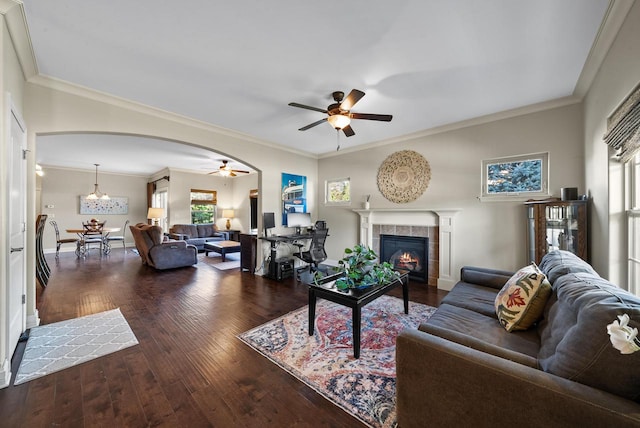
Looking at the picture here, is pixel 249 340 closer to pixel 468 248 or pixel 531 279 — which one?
pixel 531 279

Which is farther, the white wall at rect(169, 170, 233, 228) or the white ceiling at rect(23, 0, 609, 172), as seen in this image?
the white wall at rect(169, 170, 233, 228)

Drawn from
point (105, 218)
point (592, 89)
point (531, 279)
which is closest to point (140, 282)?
point (531, 279)

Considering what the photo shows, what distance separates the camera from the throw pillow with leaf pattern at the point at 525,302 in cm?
169

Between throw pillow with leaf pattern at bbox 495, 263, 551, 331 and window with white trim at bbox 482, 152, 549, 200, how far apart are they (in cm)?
222

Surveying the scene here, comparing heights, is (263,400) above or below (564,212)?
below

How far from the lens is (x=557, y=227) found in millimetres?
2912

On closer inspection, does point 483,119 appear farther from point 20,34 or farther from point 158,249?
point 158,249

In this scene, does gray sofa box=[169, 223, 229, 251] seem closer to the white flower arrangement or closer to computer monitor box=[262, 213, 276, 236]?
computer monitor box=[262, 213, 276, 236]

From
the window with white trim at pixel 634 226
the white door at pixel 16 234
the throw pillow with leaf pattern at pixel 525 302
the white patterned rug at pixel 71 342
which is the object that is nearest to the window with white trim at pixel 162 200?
the white patterned rug at pixel 71 342

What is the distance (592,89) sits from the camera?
2.66m

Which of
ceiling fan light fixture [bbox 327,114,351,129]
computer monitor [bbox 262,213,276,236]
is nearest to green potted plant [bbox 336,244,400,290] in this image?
ceiling fan light fixture [bbox 327,114,351,129]

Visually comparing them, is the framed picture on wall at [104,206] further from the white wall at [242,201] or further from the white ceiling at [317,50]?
the white ceiling at [317,50]

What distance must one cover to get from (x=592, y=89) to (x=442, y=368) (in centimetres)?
348

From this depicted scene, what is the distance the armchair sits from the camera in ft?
17.3
